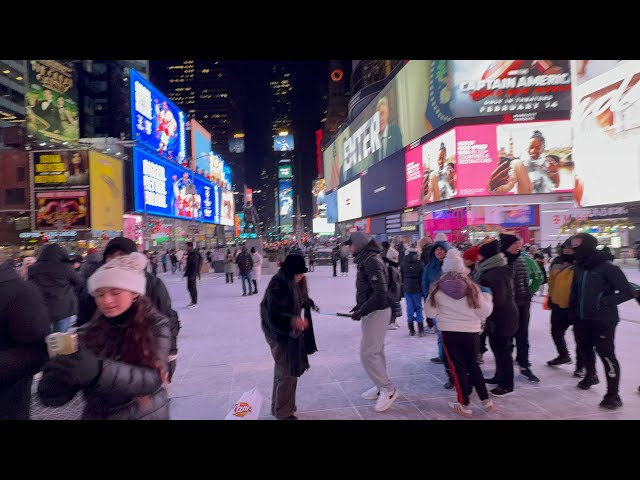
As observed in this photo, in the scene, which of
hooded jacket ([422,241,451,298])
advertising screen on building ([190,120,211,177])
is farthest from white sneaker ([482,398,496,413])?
advertising screen on building ([190,120,211,177])

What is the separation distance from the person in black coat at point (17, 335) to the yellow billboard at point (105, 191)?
31.2 metres

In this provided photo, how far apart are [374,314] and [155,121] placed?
39.5 m

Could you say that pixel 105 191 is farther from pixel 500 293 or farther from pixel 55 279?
pixel 500 293

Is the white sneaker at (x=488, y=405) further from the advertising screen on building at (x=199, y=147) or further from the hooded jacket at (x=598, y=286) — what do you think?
the advertising screen on building at (x=199, y=147)

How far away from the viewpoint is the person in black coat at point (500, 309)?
4.67 metres

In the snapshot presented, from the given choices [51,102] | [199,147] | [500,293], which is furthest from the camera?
[199,147]

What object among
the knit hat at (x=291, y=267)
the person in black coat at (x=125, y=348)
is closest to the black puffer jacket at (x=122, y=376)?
the person in black coat at (x=125, y=348)

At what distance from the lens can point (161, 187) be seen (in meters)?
38.4

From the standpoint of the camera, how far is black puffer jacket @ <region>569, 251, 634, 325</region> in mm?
4344

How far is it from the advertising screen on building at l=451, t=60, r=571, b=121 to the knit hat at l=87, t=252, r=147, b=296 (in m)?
32.9

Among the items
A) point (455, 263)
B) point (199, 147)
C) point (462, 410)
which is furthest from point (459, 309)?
point (199, 147)
